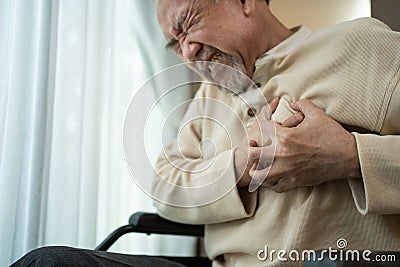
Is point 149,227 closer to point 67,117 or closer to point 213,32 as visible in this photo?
point 67,117

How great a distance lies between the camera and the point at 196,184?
105cm

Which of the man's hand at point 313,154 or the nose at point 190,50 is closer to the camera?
the man's hand at point 313,154

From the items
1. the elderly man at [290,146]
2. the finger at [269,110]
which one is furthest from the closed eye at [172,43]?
the finger at [269,110]

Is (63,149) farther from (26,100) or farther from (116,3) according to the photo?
(116,3)

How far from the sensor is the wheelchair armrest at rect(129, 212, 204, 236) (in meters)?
1.10

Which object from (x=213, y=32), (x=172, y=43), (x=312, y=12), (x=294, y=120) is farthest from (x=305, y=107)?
(x=312, y=12)

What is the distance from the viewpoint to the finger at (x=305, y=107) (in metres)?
0.89

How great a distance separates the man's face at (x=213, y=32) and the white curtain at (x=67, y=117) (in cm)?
21

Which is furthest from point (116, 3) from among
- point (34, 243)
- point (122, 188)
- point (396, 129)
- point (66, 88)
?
point (396, 129)

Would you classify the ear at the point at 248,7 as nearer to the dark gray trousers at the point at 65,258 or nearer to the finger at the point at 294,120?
the finger at the point at 294,120

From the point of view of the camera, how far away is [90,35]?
3.86 feet

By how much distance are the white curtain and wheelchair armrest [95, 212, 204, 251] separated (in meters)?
0.08

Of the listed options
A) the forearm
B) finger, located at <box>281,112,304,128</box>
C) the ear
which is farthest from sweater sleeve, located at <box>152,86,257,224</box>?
the ear

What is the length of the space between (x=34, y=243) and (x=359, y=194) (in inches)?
22.6
